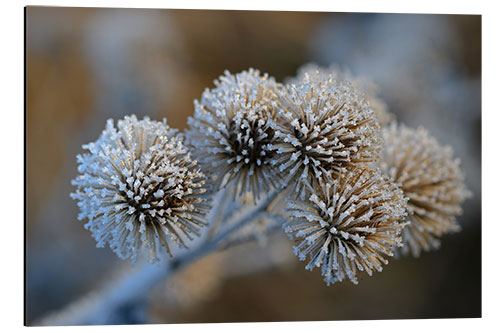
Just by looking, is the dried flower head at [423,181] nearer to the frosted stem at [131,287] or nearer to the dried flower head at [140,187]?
the frosted stem at [131,287]

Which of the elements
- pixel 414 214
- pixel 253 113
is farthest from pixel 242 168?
pixel 414 214

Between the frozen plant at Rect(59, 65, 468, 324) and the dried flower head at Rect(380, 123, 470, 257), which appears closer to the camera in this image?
the frozen plant at Rect(59, 65, 468, 324)

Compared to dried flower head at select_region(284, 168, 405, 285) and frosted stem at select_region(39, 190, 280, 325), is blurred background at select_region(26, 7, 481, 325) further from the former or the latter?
dried flower head at select_region(284, 168, 405, 285)

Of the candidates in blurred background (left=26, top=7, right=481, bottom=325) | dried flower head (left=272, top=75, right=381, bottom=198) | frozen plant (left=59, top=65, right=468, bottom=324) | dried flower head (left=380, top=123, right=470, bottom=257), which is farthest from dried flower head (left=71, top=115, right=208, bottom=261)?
blurred background (left=26, top=7, right=481, bottom=325)

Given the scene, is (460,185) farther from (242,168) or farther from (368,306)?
(368,306)

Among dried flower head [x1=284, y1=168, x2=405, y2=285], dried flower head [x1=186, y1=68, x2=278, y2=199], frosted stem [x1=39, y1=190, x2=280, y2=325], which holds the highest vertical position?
dried flower head [x1=186, y1=68, x2=278, y2=199]
